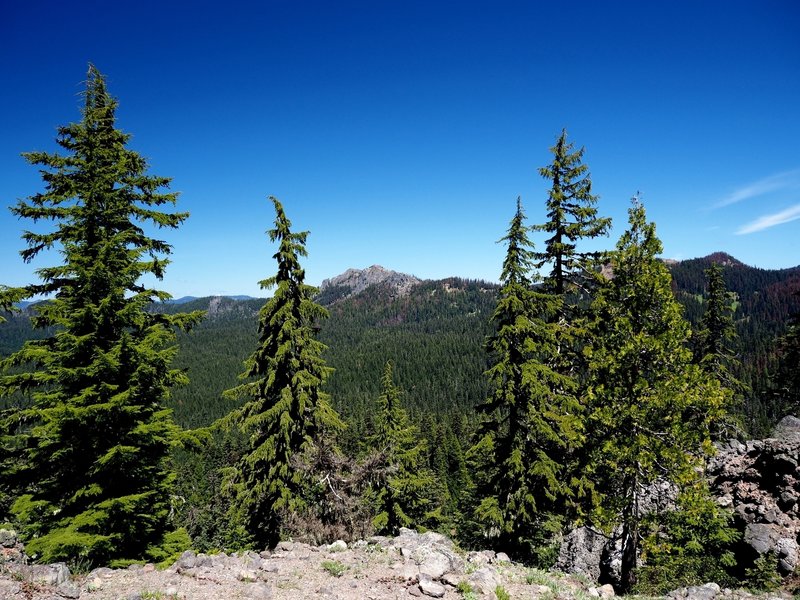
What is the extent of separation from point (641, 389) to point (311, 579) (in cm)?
836

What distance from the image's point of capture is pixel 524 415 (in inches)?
565

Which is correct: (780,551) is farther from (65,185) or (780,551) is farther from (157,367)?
(65,185)

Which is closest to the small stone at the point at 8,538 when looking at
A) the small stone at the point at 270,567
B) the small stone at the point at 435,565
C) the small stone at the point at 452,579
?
the small stone at the point at 270,567

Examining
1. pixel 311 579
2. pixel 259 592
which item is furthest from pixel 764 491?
pixel 259 592

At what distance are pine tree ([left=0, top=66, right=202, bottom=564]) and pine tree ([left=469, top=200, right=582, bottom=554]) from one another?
1002cm

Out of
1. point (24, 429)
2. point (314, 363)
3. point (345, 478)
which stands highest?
point (314, 363)

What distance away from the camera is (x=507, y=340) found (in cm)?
1445

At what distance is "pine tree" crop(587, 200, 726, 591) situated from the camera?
31.4 feet

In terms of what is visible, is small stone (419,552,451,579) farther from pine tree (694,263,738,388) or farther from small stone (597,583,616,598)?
pine tree (694,263,738,388)

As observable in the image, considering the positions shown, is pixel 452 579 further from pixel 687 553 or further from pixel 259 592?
pixel 687 553

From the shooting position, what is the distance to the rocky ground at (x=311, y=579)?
6473mm

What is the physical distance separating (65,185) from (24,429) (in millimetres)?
6059

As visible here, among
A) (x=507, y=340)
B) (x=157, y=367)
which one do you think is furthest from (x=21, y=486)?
(x=507, y=340)

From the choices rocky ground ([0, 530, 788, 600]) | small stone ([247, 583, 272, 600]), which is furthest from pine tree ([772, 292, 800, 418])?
small stone ([247, 583, 272, 600])
